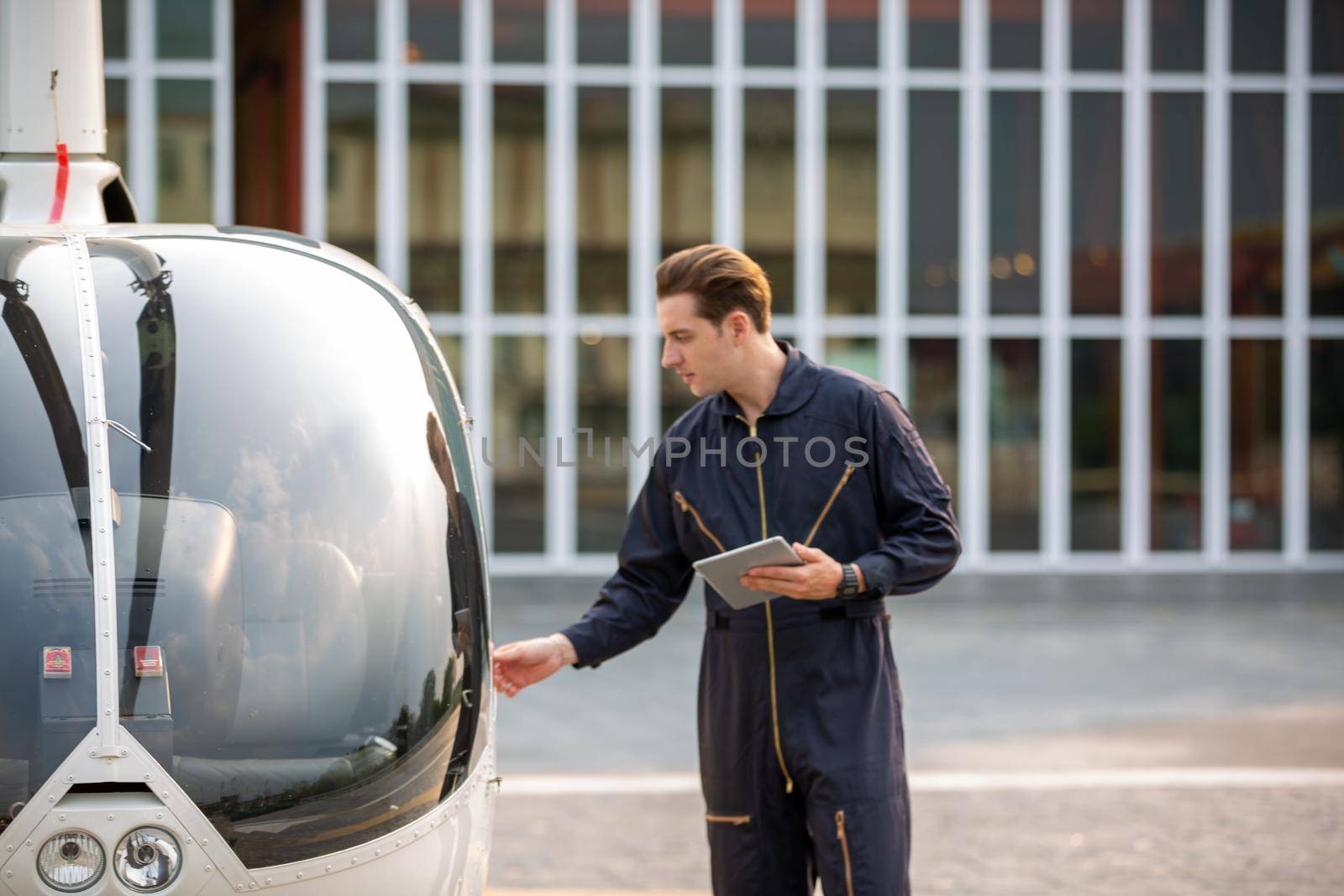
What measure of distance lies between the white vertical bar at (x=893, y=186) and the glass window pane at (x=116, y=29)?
25.0 ft

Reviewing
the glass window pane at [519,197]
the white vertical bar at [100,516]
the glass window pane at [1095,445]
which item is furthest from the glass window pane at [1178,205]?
the white vertical bar at [100,516]

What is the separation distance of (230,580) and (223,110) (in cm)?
1334

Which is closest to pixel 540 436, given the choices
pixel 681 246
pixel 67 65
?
pixel 681 246

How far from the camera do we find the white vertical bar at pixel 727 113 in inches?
618

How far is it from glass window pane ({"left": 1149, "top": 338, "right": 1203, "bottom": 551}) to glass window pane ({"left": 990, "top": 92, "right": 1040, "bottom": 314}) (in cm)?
157

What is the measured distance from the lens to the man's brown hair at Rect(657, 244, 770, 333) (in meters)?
3.49

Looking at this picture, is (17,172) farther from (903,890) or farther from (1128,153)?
(1128,153)

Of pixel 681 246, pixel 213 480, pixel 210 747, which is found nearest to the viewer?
pixel 210 747

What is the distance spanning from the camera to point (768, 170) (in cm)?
1584

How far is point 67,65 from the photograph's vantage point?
13.1ft

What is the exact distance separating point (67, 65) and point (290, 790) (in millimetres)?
2177

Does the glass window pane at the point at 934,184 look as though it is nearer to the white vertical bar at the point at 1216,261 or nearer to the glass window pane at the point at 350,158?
the white vertical bar at the point at 1216,261

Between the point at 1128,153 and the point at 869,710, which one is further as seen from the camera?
the point at 1128,153

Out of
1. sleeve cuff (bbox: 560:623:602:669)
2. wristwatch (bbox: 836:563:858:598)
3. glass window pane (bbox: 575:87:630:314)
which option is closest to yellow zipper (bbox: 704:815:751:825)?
sleeve cuff (bbox: 560:623:602:669)
